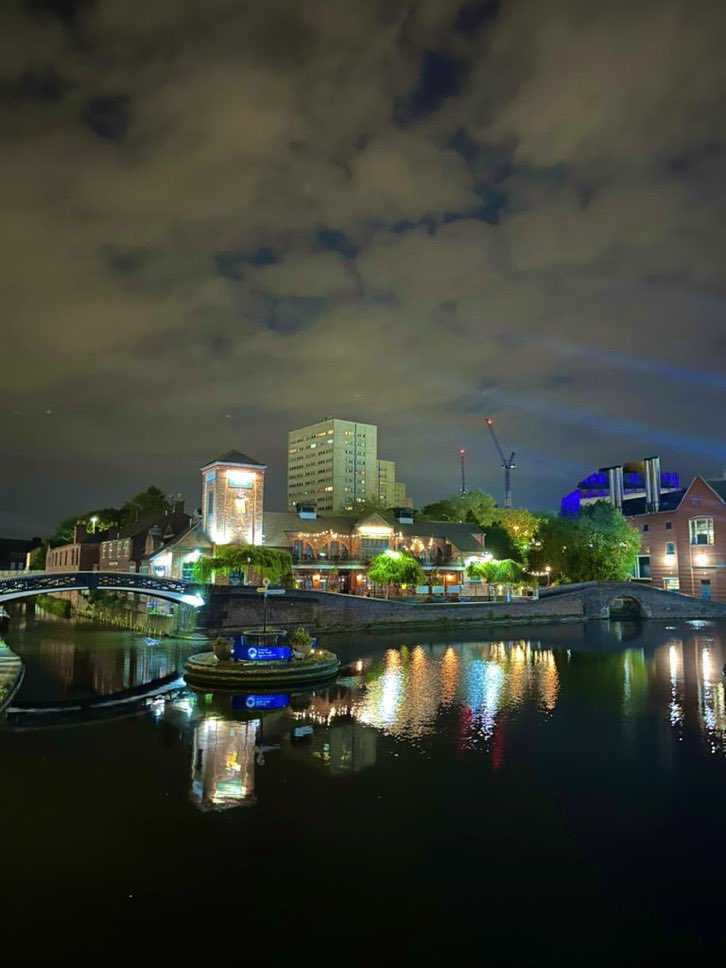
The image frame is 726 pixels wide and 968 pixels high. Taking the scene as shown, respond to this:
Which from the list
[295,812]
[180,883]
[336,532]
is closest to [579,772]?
[295,812]

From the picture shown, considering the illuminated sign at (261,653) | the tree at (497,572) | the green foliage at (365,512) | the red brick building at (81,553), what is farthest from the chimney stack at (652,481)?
the red brick building at (81,553)

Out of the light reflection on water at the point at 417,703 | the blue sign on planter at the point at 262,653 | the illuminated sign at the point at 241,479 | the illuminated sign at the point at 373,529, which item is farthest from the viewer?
the illuminated sign at the point at 373,529

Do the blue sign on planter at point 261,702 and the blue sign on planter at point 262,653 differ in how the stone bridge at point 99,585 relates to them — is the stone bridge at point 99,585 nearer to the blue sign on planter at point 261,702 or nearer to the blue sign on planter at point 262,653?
the blue sign on planter at point 262,653

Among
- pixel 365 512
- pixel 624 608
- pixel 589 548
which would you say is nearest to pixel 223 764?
pixel 589 548

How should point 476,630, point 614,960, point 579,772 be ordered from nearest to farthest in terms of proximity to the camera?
point 614,960, point 579,772, point 476,630

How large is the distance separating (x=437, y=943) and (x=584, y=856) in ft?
19.3

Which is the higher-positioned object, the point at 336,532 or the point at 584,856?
the point at 336,532

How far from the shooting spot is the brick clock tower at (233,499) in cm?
7875

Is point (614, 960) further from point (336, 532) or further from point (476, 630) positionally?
point (336, 532)

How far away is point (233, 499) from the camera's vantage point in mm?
79500

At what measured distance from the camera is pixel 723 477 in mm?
105625

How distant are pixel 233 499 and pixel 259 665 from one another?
42.3 meters

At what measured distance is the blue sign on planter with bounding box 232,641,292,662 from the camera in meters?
40.7

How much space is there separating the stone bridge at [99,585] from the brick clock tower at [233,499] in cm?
1748
